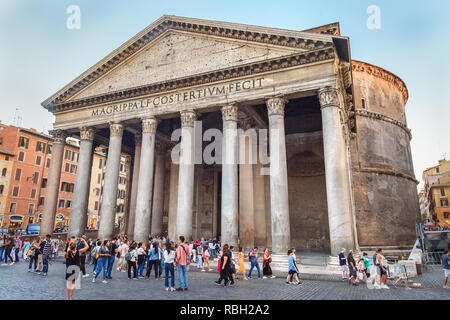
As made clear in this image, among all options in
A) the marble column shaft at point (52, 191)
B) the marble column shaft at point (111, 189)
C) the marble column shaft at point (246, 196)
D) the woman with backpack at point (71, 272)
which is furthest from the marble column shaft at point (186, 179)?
the marble column shaft at point (52, 191)

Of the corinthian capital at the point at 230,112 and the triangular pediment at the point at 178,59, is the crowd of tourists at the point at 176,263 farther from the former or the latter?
the triangular pediment at the point at 178,59

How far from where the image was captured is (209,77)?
14.8m

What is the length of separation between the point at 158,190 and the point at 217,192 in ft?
15.4

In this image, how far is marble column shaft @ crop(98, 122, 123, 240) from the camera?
15734 mm

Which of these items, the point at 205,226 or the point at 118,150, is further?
the point at 205,226


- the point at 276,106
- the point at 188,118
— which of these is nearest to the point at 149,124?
the point at 188,118

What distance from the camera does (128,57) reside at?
Answer: 17.7 m

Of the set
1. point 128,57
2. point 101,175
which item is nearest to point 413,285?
point 128,57

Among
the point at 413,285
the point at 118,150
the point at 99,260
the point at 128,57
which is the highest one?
the point at 128,57

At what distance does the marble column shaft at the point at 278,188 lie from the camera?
1211 centimetres

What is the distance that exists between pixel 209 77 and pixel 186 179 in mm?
5129

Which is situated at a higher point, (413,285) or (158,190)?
(158,190)
